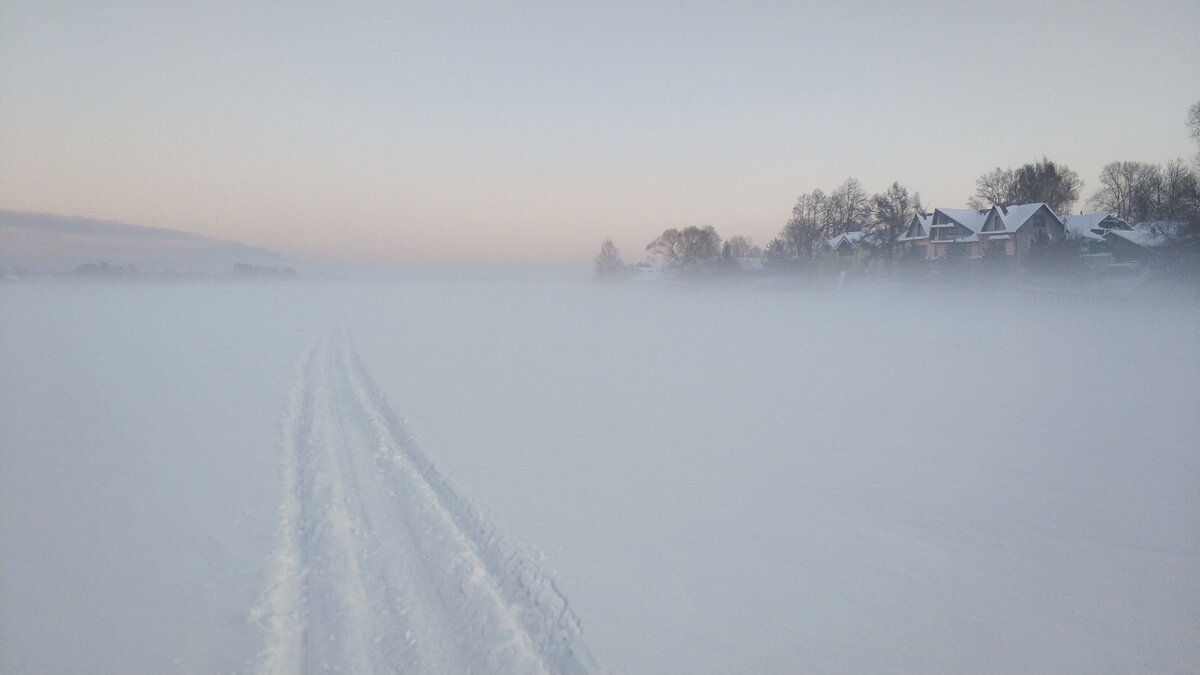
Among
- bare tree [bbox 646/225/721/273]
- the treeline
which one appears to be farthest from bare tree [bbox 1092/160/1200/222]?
bare tree [bbox 646/225/721/273]

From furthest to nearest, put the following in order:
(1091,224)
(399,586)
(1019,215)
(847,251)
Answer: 1. (847,251)
2. (1091,224)
3. (1019,215)
4. (399,586)

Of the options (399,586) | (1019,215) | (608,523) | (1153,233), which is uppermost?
(1019,215)

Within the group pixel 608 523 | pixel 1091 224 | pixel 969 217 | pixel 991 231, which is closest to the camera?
pixel 608 523

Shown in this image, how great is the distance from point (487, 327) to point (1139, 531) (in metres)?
31.1

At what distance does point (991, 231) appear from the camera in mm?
27141

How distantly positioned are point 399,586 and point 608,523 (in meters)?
2.54

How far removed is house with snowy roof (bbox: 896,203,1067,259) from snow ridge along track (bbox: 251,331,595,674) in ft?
100

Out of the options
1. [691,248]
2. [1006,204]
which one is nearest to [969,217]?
[1006,204]

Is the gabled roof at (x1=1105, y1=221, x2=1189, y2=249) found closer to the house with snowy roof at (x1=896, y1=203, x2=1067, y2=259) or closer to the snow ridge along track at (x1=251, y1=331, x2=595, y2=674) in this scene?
the house with snowy roof at (x1=896, y1=203, x2=1067, y2=259)

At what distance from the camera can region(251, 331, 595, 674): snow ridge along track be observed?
13.2 feet

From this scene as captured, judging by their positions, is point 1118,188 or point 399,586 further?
point 1118,188

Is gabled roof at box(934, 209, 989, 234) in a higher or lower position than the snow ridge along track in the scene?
higher

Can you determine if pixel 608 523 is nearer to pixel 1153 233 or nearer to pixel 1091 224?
pixel 1153 233

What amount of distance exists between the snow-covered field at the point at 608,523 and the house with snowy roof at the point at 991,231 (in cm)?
1312
